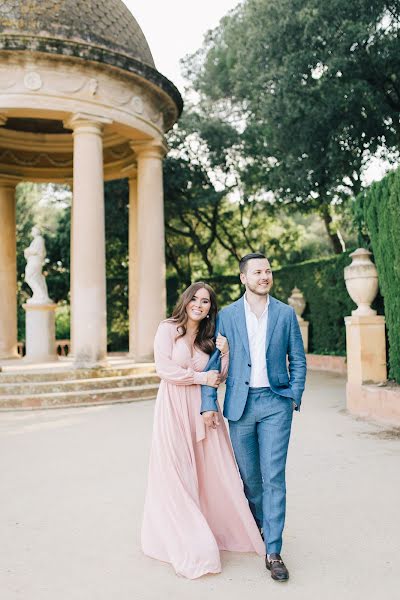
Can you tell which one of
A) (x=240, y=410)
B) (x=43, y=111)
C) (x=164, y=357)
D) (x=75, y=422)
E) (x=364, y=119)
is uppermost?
(x=364, y=119)

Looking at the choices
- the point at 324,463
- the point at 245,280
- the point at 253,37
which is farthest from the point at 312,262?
the point at 245,280

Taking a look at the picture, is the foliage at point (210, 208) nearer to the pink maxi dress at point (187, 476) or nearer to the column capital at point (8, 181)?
the column capital at point (8, 181)

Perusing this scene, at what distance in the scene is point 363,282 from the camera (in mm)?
10844

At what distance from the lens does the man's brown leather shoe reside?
380 centimetres

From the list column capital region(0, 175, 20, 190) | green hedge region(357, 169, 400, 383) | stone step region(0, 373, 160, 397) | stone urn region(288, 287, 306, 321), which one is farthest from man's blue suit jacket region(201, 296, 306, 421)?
stone urn region(288, 287, 306, 321)

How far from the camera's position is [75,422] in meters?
10.5

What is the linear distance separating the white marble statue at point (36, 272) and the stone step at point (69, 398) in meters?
4.88

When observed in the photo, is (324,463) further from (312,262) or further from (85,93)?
(312,262)

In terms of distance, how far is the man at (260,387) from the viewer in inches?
162

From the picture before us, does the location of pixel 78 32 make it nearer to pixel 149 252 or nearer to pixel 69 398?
pixel 149 252

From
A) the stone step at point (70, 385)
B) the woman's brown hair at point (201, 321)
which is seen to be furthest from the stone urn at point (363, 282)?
the woman's brown hair at point (201, 321)

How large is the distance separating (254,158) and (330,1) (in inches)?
417

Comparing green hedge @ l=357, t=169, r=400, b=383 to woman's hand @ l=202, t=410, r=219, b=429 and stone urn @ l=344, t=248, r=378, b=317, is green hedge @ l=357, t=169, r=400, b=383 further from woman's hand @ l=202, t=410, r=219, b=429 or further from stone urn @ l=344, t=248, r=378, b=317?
woman's hand @ l=202, t=410, r=219, b=429

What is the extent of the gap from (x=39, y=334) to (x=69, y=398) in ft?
15.4
